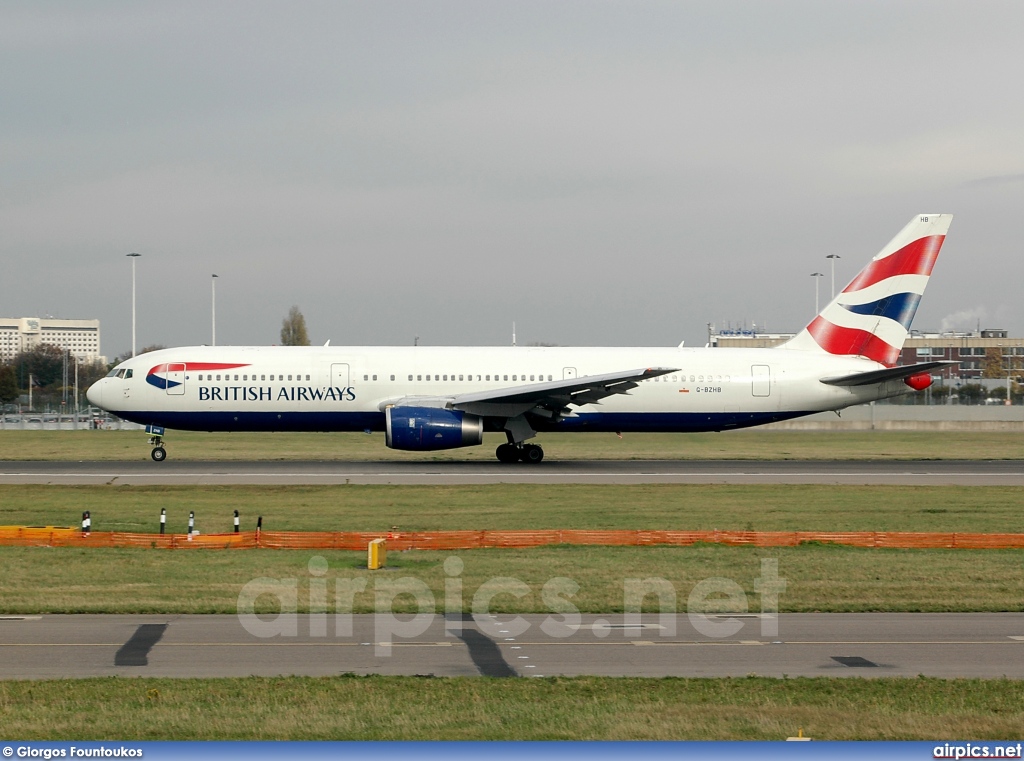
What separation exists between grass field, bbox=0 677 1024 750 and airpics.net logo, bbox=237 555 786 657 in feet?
8.39

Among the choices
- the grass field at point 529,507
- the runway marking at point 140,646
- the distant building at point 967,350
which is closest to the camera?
the runway marking at point 140,646

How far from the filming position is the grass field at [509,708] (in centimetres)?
1010

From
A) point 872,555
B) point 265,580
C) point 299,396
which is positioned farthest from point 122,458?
point 872,555

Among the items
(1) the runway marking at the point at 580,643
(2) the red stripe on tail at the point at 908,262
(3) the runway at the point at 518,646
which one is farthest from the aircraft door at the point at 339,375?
(1) the runway marking at the point at 580,643

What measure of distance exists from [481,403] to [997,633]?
27.7 m

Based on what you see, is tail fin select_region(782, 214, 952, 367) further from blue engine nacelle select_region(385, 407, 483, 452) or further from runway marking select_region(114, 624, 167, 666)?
runway marking select_region(114, 624, 167, 666)

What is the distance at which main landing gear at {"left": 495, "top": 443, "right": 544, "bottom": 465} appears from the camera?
4403 centimetres

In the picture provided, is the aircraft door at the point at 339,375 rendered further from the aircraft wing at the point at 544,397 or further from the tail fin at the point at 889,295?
the tail fin at the point at 889,295

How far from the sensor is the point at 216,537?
23547 mm

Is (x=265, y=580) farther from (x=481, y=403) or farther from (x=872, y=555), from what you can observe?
(x=481, y=403)

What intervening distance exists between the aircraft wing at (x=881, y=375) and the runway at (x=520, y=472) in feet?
11.5

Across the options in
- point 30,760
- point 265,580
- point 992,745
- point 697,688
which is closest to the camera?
point 30,760

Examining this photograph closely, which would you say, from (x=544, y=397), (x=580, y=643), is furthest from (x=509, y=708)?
(x=544, y=397)

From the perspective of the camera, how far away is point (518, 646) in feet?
46.6
